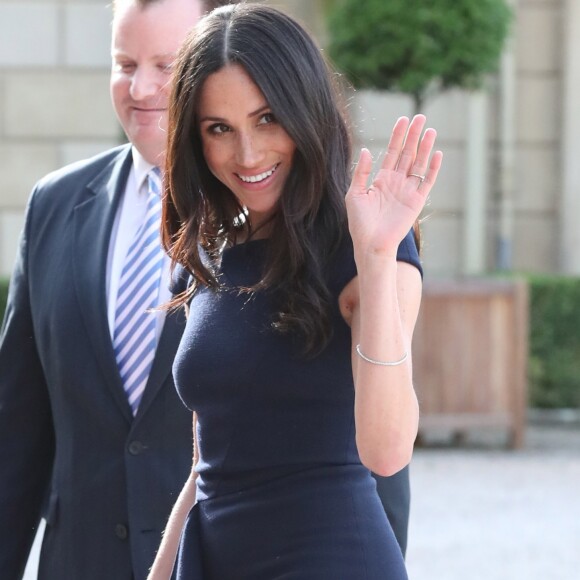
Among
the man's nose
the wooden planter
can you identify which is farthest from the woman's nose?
the wooden planter

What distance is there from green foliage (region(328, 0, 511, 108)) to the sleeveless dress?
6206 mm

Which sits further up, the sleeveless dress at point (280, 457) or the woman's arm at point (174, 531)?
the sleeveless dress at point (280, 457)

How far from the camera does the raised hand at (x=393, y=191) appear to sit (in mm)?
2307

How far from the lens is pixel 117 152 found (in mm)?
3436

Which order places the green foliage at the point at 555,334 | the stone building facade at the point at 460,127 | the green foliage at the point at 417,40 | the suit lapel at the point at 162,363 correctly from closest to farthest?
the suit lapel at the point at 162,363
the green foliage at the point at 417,40
the stone building facade at the point at 460,127
the green foliage at the point at 555,334

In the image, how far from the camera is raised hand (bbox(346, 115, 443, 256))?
231 cm

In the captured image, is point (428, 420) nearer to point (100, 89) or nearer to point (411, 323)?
point (100, 89)

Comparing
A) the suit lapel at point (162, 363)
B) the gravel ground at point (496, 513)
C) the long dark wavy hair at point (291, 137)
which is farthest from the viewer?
the gravel ground at point (496, 513)

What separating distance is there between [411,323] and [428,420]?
6.38 m

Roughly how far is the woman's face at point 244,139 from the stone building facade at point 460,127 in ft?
23.7

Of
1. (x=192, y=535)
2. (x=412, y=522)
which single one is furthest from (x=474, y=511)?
(x=192, y=535)

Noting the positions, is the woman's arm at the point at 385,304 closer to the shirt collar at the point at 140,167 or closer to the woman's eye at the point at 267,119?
the woman's eye at the point at 267,119

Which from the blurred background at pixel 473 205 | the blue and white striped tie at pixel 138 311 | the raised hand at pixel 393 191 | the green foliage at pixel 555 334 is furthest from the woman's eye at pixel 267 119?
the green foliage at pixel 555 334

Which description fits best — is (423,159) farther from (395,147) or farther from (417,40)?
(417,40)
